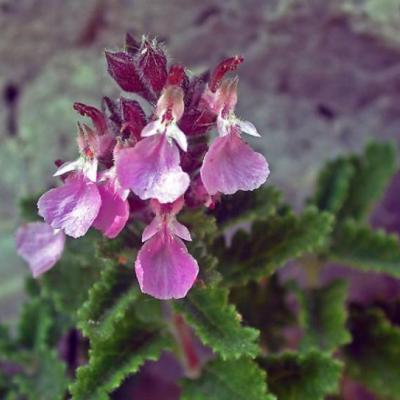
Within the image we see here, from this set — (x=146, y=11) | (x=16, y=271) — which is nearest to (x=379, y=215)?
(x=146, y=11)

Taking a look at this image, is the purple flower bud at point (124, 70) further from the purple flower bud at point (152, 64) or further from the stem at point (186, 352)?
the stem at point (186, 352)

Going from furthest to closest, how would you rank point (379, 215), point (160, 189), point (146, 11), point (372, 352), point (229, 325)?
point (379, 215) < point (146, 11) < point (372, 352) < point (229, 325) < point (160, 189)


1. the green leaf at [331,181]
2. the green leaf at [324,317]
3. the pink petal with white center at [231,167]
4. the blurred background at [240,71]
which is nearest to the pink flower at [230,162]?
the pink petal with white center at [231,167]

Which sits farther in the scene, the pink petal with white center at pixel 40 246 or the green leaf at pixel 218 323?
the pink petal with white center at pixel 40 246

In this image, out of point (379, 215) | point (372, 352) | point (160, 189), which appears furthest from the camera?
point (379, 215)

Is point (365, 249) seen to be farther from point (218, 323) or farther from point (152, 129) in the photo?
point (152, 129)

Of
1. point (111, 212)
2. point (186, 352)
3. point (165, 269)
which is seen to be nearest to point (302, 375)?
point (186, 352)

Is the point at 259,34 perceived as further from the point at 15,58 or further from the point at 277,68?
the point at 15,58
